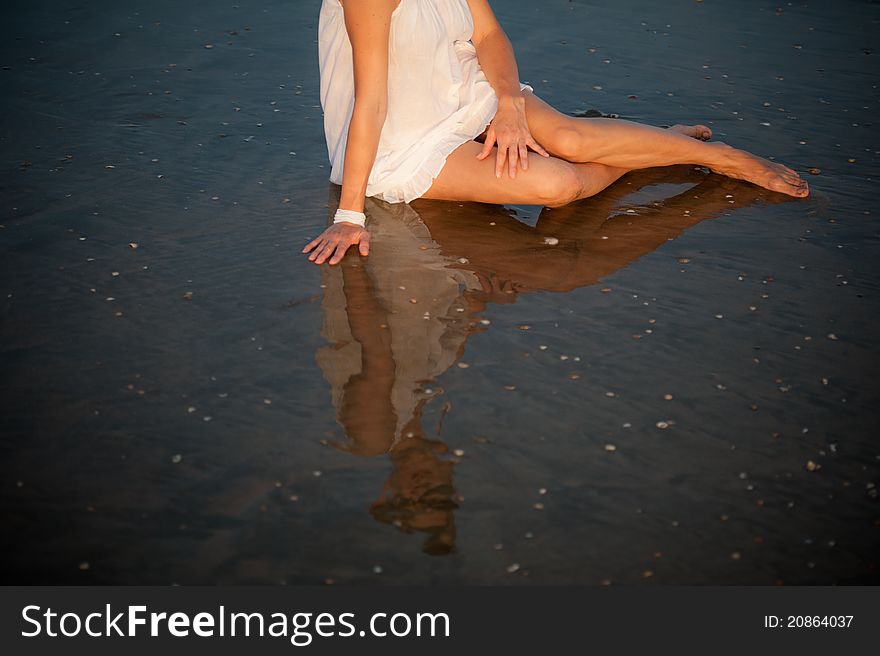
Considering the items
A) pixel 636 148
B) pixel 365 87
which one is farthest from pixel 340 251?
pixel 636 148

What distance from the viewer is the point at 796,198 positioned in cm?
288

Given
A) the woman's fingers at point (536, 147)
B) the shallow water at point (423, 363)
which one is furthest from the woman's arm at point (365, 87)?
the woman's fingers at point (536, 147)

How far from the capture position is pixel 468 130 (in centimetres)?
281

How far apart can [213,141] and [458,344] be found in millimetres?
1496

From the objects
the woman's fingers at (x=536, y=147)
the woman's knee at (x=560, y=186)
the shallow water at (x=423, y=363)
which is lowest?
the shallow water at (x=423, y=363)

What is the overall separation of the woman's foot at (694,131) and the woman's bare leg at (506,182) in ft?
1.68

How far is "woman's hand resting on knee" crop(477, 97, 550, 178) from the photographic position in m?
2.70

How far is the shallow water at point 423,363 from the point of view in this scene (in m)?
1.61

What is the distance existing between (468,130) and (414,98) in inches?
7.1

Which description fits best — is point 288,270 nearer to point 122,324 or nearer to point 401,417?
point 122,324

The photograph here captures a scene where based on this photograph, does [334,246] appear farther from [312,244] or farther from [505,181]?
[505,181]

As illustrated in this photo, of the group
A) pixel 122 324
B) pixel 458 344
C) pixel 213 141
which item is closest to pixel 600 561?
pixel 458 344

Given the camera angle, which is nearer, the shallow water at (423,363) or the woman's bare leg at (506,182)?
the shallow water at (423,363)

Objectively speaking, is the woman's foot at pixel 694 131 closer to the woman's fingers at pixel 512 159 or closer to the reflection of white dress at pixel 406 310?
the woman's fingers at pixel 512 159
